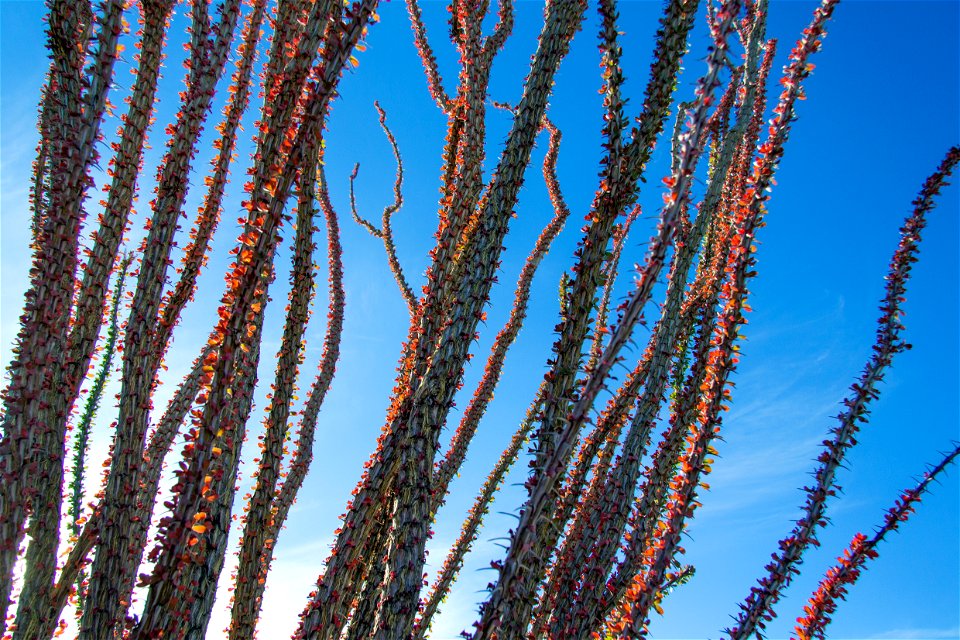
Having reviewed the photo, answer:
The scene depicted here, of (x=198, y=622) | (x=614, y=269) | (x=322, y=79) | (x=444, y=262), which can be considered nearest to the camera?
(x=322, y=79)

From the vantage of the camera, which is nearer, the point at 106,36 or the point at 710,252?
the point at 106,36

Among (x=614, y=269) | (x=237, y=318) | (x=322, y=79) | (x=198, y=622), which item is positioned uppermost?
(x=614, y=269)

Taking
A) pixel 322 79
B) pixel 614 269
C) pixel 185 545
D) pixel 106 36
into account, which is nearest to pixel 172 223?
pixel 106 36

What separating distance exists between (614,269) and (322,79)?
17.9 ft

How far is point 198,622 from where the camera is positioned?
11.2 feet

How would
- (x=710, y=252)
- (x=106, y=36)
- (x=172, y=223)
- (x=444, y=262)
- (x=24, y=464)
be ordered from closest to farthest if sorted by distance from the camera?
(x=24, y=464)
(x=106, y=36)
(x=172, y=223)
(x=444, y=262)
(x=710, y=252)

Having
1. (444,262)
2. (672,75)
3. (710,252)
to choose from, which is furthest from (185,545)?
(710,252)

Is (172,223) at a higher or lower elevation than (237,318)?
higher

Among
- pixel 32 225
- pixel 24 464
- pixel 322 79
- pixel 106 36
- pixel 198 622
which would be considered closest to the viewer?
pixel 322 79

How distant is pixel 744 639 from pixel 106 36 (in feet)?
16.8

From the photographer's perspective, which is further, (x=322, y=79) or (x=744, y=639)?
(x=744, y=639)

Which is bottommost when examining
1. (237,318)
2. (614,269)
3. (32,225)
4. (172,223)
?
(237,318)

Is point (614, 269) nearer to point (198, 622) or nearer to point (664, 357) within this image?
point (664, 357)

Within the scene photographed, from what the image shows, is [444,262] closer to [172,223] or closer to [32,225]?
[172,223]
